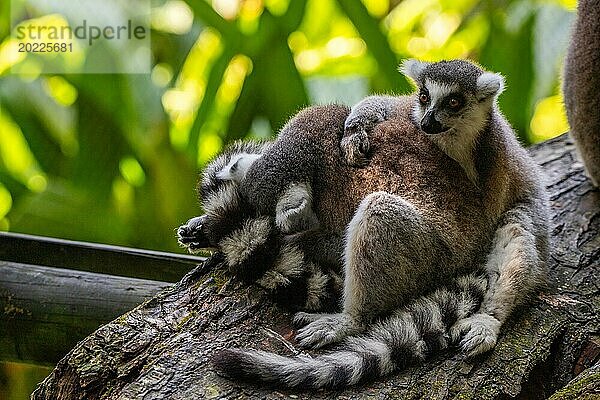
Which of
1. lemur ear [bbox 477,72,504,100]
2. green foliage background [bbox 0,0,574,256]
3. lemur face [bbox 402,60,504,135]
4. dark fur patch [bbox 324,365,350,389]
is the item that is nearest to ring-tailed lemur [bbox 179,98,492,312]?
lemur face [bbox 402,60,504,135]

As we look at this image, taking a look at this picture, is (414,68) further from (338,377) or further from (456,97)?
(338,377)

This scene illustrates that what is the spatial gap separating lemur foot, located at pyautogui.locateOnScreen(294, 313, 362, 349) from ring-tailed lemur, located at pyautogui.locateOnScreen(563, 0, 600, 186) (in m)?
1.71

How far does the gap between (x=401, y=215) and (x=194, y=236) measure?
28.1 inches

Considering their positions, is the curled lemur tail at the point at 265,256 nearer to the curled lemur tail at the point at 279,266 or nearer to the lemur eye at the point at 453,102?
the curled lemur tail at the point at 279,266

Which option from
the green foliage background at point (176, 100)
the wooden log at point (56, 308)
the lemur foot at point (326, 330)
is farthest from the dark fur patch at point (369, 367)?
the green foliage background at point (176, 100)

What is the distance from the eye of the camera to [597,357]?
202 centimetres

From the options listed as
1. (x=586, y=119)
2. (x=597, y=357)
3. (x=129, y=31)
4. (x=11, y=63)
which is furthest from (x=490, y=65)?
(x=11, y=63)

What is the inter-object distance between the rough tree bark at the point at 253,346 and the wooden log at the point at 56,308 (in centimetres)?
47

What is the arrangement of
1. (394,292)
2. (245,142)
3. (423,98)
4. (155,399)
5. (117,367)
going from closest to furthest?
(155,399) → (117,367) → (394,292) → (423,98) → (245,142)

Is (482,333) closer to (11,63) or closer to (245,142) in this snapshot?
(245,142)

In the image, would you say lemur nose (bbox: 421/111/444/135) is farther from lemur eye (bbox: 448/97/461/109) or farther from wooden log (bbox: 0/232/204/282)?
wooden log (bbox: 0/232/204/282)

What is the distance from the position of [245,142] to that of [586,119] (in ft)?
5.11

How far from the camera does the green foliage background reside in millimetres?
4113

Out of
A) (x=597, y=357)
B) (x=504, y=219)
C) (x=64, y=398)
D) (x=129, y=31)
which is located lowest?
(x=597, y=357)
